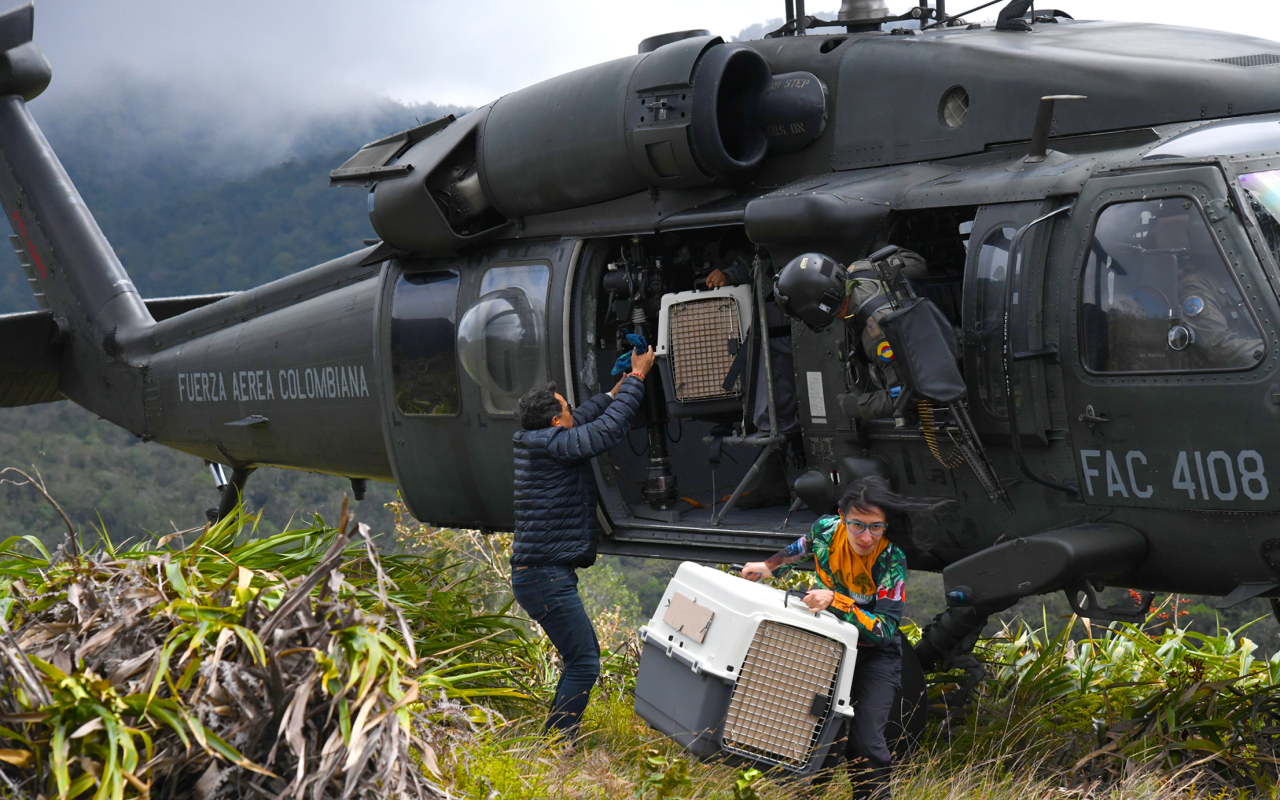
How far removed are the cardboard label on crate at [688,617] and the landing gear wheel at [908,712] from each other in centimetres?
94

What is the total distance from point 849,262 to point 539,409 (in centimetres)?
164

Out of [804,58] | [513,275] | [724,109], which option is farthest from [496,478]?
[804,58]

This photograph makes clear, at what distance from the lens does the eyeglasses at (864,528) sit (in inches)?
171

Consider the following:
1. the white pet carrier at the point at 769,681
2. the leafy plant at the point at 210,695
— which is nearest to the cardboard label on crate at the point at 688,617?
the white pet carrier at the point at 769,681

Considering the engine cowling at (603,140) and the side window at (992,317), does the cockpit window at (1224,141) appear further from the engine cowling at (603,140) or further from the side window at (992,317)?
the engine cowling at (603,140)

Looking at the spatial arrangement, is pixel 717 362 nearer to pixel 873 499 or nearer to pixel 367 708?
pixel 873 499

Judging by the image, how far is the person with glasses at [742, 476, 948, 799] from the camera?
441 cm

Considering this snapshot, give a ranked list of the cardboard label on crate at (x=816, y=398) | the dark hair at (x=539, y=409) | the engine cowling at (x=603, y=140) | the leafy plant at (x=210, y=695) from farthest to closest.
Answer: the engine cowling at (x=603, y=140) → the dark hair at (x=539, y=409) → the cardboard label on crate at (x=816, y=398) → the leafy plant at (x=210, y=695)

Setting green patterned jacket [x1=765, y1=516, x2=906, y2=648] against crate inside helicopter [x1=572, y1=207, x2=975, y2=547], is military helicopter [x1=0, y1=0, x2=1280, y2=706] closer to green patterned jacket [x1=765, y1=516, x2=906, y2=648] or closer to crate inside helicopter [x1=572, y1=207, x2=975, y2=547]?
crate inside helicopter [x1=572, y1=207, x2=975, y2=547]

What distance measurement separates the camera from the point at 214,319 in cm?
934

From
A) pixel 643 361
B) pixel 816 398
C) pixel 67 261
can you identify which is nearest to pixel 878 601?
pixel 816 398

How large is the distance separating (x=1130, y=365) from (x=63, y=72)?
154 m

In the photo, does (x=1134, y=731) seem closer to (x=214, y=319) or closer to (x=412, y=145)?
(x=412, y=145)

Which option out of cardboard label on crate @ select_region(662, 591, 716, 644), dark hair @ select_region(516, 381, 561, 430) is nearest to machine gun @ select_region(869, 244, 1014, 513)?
cardboard label on crate @ select_region(662, 591, 716, 644)
